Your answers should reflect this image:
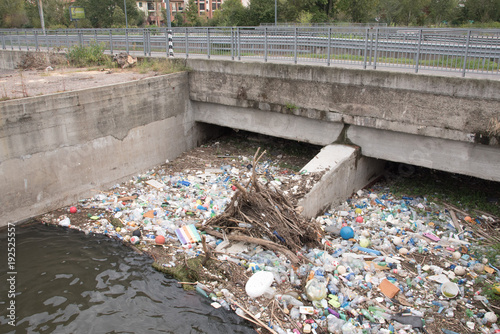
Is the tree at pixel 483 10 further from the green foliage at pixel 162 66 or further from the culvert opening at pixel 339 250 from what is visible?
the green foliage at pixel 162 66

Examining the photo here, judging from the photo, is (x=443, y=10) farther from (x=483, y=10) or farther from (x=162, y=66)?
(x=162, y=66)

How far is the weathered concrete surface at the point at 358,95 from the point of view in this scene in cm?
829

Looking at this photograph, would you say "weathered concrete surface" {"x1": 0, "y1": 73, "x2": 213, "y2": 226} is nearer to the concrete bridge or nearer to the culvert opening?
the concrete bridge

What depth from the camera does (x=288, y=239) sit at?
7.08 m

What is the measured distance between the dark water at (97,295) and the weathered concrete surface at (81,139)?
4.59ft

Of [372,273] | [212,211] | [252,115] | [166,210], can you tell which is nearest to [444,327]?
[372,273]

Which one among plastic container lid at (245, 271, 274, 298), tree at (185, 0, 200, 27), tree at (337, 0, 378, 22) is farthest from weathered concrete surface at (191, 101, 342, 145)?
tree at (185, 0, 200, 27)

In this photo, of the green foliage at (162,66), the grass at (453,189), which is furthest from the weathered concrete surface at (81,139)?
the grass at (453,189)

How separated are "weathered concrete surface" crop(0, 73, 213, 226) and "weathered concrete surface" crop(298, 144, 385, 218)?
497 cm

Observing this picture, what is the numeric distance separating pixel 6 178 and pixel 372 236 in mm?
7734

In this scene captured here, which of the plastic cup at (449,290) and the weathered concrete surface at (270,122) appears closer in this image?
the plastic cup at (449,290)

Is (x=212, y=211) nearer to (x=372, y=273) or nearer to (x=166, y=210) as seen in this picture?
(x=166, y=210)

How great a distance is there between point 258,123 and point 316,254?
5806 mm

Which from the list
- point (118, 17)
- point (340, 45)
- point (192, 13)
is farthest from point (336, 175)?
point (118, 17)
